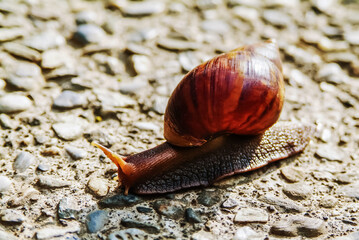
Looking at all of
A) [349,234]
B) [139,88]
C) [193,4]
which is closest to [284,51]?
[193,4]

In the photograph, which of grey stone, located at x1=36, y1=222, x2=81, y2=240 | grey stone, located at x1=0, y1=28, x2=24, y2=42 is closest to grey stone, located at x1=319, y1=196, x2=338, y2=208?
grey stone, located at x1=36, y1=222, x2=81, y2=240

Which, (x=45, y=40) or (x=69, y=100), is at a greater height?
(x=45, y=40)

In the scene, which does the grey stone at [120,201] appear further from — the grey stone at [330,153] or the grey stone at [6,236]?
the grey stone at [330,153]

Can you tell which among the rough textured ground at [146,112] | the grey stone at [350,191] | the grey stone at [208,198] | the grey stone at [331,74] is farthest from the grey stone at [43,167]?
the grey stone at [331,74]

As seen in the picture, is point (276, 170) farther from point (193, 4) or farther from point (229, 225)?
point (193, 4)

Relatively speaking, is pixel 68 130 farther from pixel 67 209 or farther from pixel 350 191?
pixel 350 191

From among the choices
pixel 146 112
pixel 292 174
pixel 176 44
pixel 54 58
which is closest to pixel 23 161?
pixel 146 112

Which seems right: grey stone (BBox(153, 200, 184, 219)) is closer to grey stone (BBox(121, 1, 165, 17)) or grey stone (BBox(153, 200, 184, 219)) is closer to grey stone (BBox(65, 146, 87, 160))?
grey stone (BBox(65, 146, 87, 160))
